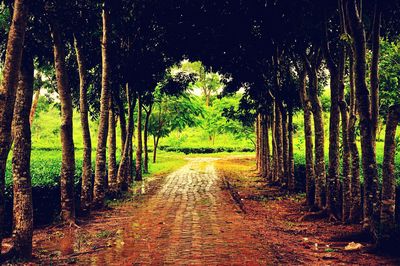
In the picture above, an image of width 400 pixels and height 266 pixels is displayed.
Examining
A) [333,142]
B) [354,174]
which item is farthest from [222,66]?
[354,174]

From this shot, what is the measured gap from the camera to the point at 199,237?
896cm

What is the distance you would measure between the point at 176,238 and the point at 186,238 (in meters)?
0.20

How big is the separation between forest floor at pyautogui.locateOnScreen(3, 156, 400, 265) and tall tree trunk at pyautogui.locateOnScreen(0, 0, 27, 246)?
2024mm

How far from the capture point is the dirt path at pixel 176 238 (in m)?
7.37

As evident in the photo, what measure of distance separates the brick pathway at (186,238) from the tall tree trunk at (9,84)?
2.25 metres

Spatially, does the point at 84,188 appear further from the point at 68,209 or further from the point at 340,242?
the point at 340,242

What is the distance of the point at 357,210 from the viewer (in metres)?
10.1

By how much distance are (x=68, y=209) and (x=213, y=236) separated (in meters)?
3.86

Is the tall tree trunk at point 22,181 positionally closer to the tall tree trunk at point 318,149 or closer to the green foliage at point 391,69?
the tall tree trunk at point 318,149

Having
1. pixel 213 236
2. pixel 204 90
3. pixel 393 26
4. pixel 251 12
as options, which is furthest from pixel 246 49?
pixel 204 90

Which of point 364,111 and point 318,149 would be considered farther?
point 318,149

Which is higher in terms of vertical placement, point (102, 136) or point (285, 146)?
point (102, 136)

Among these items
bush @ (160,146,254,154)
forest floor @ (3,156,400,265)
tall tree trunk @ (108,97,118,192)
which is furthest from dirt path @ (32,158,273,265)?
bush @ (160,146,254,154)

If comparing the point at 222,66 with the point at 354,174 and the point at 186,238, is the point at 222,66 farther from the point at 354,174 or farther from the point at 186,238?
the point at 186,238
